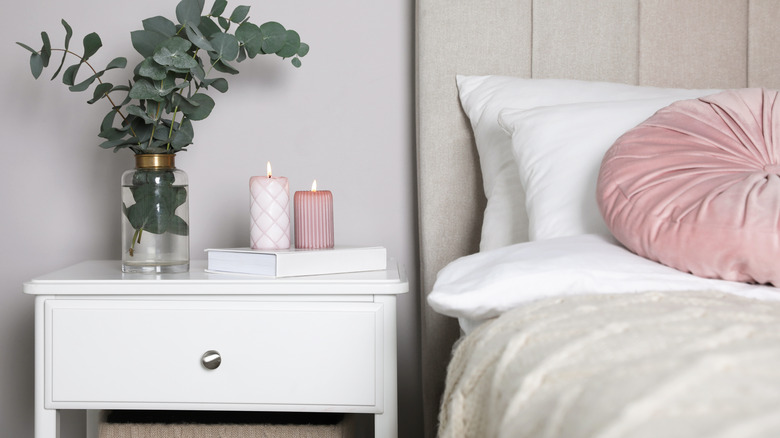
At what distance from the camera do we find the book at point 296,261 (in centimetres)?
111

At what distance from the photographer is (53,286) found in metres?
1.11

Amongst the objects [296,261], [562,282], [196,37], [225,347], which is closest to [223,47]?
[196,37]

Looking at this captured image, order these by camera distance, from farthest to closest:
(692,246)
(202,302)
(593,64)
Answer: (593,64)
(202,302)
(692,246)

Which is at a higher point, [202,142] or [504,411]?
[202,142]

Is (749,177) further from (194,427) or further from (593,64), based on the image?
(194,427)

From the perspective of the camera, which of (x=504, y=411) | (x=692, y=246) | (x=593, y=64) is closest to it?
(x=504, y=411)

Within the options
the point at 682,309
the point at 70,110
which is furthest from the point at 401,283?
the point at 70,110

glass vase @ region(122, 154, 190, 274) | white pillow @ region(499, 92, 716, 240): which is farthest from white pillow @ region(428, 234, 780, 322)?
glass vase @ region(122, 154, 190, 274)

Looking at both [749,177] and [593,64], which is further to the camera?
[593,64]

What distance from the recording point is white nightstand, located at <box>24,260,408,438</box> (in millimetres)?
Result: 1084

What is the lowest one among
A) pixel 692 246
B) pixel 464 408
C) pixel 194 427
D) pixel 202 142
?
pixel 194 427

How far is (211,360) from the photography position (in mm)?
1082

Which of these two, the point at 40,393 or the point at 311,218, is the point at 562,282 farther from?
the point at 40,393

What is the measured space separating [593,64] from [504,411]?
3.77 feet
